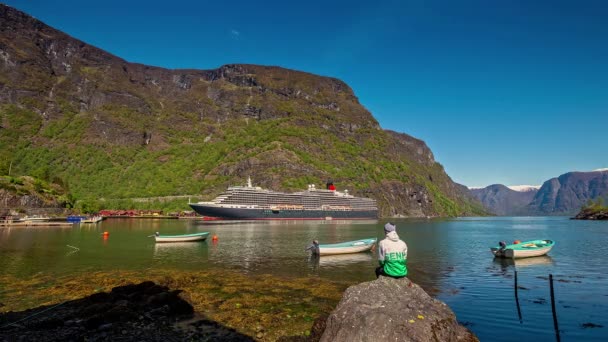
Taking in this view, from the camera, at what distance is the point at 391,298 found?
31.2ft

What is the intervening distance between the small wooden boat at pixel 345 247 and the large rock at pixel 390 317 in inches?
1167

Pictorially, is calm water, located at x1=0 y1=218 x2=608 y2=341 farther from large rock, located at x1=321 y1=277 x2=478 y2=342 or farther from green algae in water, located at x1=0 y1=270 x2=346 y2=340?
large rock, located at x1=321 y1=277 x2=478 y2=342

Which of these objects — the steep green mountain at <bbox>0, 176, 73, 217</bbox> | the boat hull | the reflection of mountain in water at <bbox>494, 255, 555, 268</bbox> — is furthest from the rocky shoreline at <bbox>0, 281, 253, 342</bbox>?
the steep green mountain at <bbox>0, 176, 73, 217</bbox>

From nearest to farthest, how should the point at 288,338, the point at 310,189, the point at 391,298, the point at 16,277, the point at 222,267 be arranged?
the point at 391,298
the point at 288,338
the point at 16,277
the point at 222,267
the point at 310,189

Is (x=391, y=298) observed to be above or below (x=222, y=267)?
above

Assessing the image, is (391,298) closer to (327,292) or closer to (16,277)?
(327,292)

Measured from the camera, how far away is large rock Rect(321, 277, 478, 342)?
840 cm

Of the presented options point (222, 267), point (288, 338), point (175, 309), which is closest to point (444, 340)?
point (288, 338)

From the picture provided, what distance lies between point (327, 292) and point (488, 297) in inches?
394

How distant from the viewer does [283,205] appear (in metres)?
160

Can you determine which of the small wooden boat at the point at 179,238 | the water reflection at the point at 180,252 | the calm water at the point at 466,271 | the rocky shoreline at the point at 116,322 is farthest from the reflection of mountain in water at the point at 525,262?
the small wooden boat at the point at 179,238

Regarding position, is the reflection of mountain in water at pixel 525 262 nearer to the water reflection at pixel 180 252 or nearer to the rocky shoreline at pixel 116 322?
the rocky shoreline at pixel 116 322

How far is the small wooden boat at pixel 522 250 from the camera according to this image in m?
37.3

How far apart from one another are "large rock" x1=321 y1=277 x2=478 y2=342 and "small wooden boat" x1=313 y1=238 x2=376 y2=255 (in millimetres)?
29653
